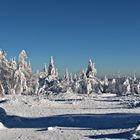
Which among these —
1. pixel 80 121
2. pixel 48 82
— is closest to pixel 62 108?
pixel 80 121

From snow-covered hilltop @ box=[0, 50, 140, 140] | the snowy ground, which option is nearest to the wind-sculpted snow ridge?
snow-covered hilltop @ box=[0, 50, 140, 140]

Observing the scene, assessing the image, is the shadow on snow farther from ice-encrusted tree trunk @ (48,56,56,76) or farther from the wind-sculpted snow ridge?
ice-encrusted tree trunk @ (48,56,56,76)

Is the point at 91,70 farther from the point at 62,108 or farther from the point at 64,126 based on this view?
the point at 64,126

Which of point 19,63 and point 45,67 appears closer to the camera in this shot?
point 19,63

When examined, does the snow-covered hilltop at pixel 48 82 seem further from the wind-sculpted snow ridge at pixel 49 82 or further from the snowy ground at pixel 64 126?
the snowy ground at pixel 64 126

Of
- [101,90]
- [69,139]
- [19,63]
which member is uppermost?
[19,63]

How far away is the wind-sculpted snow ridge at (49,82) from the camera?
87.2 metres

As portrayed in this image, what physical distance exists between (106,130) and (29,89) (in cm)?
6344

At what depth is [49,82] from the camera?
99.9m

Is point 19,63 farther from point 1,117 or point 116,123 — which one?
point 116,123

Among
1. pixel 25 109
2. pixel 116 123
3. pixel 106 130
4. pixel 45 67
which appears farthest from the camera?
pixel 45 67

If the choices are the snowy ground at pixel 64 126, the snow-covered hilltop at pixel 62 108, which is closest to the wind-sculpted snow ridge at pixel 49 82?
the snow-covered hilltop at pixel 62 108

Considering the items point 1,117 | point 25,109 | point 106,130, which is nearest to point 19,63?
point 25,109

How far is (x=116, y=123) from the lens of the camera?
117 feet
